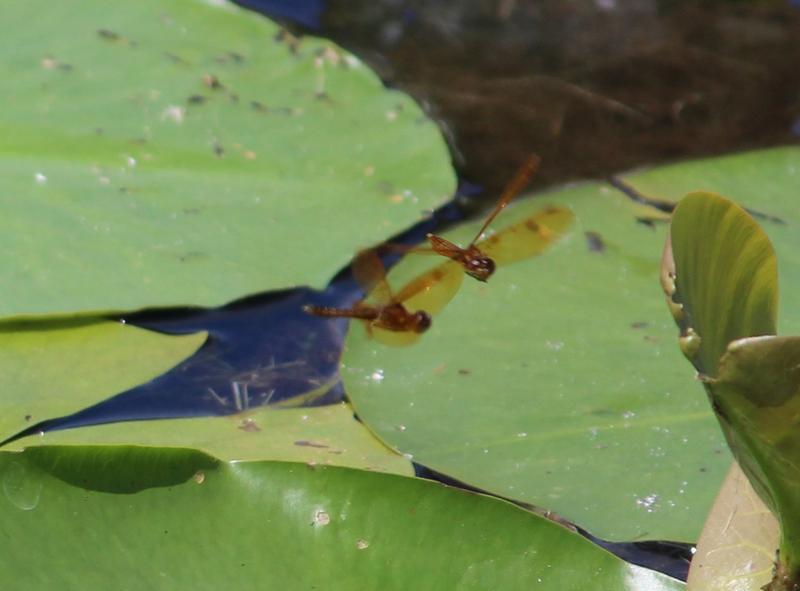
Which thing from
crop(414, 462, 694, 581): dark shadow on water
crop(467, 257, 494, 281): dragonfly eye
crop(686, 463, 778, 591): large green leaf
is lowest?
crop(414, 462, 694, 581): dark shadow on water

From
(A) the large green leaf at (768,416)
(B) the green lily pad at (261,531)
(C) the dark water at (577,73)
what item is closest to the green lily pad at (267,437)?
(B) the green lily pad at (261,531)

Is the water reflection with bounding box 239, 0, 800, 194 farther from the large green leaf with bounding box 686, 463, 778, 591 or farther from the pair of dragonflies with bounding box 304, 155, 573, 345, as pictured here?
the large green leaf with bounding box 686, 463, 778, 591

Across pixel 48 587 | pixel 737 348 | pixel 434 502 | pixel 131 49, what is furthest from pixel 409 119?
pixel 737 348

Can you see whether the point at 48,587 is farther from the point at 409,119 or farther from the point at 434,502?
the point at 409,119

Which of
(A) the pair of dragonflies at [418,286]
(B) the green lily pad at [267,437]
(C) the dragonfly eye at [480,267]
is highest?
(C) the dragonfly eye at [480,267]

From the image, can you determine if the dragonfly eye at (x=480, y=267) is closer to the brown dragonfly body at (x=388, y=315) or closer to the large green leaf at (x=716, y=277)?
the brown dragonfly body at (x=388, y=315)

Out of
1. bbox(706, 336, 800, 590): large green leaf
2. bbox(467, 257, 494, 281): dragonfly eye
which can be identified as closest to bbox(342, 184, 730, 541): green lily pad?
bbox(467, 257, 494, 281): dragonfly eye

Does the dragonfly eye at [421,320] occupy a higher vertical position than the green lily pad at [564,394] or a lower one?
higher
